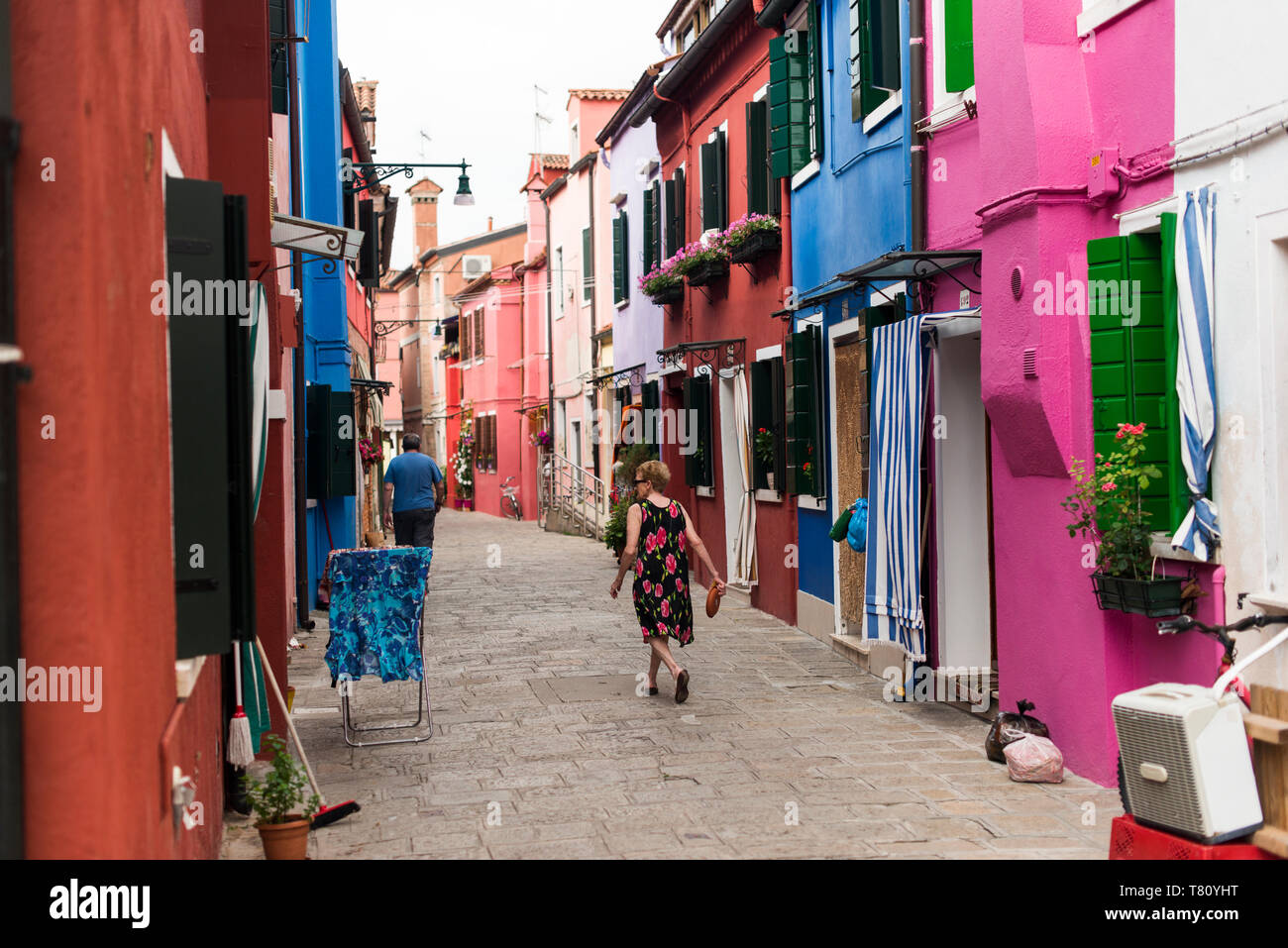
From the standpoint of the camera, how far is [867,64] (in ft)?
34.4

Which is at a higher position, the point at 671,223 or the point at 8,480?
the point at 671,223

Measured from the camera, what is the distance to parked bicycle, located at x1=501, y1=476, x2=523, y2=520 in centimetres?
3784

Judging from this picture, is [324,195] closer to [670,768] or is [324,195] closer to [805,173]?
[805,173]

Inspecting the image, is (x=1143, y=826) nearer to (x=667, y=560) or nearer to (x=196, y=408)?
(x=196, y=408)

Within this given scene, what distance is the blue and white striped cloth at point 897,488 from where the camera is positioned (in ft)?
30.1

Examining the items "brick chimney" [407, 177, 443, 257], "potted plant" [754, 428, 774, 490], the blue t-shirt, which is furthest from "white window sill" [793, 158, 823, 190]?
"brick chimney" [407, 177, 443, 257]

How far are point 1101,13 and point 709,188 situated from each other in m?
9.98

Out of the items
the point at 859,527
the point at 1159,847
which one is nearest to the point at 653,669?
the point at 859,527

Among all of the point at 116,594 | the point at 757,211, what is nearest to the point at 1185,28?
the point at 116,594

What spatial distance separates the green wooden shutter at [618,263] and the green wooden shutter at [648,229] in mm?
1886

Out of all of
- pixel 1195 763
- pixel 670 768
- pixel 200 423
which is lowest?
pixel 670 768

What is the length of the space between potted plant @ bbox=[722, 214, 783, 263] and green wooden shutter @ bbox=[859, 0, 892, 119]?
323 centimetres

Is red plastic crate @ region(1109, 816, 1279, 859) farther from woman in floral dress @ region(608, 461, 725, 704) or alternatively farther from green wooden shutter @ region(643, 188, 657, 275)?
green wooden shutter @ region(643, 188, 657, 275)
